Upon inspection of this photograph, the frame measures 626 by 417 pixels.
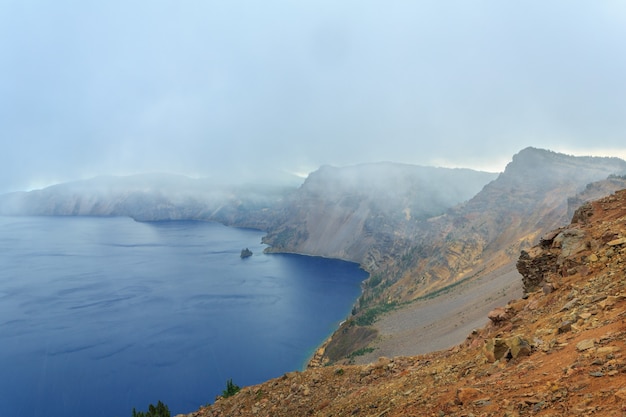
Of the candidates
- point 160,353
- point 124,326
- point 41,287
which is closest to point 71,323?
point 124,326

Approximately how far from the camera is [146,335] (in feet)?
359

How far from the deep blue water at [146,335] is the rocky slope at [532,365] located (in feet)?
215

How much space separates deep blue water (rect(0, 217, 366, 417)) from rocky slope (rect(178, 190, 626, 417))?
65.5m

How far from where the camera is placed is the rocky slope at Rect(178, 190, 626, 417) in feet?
29.6

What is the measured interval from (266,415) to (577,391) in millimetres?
15784

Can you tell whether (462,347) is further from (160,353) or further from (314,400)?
(160,353)

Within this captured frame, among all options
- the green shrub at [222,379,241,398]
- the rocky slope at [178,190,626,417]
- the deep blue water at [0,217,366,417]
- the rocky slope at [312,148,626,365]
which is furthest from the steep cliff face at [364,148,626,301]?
the rocky slope at [178,190,626,417]

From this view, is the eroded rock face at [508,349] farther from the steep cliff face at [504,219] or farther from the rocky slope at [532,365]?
the steep cliff face at [504,219]

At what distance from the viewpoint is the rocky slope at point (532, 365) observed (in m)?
9.03

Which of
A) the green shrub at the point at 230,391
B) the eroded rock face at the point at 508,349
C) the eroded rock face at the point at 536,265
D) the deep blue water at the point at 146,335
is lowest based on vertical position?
the deep blue water at the point at 146,335

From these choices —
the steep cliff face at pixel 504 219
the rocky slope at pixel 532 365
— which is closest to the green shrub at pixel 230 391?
the rocky slope at pixel 532 365

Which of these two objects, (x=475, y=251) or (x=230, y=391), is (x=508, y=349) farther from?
(x=475, y=251)

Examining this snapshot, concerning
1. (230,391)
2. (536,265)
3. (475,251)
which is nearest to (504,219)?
(475,251)

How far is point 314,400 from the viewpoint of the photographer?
19.5 meters
